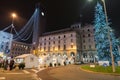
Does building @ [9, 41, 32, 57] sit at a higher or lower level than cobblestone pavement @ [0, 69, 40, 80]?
higher

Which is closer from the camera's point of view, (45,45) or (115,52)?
(115,52)

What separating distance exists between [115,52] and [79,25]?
1922 inches

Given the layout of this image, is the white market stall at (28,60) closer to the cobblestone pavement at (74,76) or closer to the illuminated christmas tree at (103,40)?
the cobblestone pavement at (74,76)

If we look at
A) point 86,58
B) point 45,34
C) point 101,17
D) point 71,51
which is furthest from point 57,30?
point 101,17

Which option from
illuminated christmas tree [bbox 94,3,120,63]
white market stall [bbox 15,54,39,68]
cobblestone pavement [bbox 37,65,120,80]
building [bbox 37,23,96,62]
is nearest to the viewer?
cobblestone pavement [bbox 37,65,120,80]

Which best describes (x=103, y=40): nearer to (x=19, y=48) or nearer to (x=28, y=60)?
(x=28, y=60)

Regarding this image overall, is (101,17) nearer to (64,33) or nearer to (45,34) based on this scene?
(64,33)

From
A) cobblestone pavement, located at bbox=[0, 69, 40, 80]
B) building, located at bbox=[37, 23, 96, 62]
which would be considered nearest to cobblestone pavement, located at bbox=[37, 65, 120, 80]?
cobblestone pavement, located at bbox=[0, 69, 40, 80]

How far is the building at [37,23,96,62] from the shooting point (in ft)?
210

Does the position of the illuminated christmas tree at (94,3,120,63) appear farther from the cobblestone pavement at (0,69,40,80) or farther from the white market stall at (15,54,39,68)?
the cobblestone pavement at (0,69,40,80)

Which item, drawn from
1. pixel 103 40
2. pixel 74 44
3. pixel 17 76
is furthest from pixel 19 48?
pixel 17 76

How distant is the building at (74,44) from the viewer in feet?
210

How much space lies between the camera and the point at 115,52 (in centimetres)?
2469

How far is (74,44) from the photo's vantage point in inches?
2501
